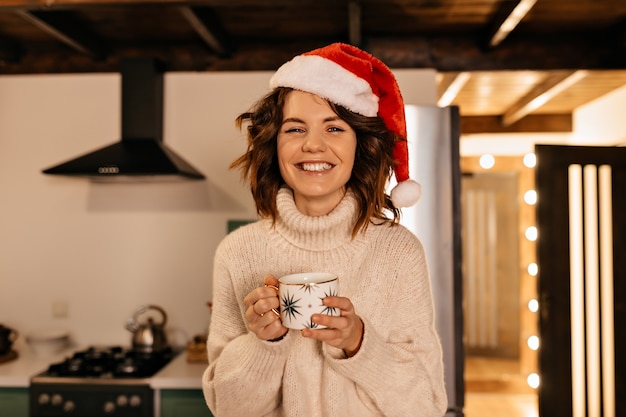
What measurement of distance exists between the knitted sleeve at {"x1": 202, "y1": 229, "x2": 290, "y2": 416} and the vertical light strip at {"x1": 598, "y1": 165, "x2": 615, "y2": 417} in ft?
8.75

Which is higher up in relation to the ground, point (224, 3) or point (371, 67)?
point (224, 3)

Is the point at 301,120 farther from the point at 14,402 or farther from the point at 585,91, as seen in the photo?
the point at 585,91

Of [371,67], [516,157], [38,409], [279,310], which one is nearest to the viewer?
[279,310]

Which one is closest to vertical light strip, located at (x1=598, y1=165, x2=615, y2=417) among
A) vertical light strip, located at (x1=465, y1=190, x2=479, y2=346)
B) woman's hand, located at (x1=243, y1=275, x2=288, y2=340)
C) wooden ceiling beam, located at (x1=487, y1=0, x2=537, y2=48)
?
wooden ceiling beam, located at (x1=487, y1=0, x2=537, y2=48)

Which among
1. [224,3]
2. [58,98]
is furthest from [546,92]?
[58,98]

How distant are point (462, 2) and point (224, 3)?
3.64ft

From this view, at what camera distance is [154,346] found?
2.61 m

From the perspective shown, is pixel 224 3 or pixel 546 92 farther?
pixel 546 92

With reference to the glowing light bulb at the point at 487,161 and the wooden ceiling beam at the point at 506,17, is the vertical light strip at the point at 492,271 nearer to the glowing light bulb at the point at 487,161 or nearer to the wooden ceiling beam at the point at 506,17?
the glowing light bulb at the point at 487,161

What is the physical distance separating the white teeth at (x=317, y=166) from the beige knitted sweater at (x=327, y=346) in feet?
0.34

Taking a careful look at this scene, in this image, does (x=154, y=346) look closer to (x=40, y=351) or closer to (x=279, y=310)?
(x=40, y=351)

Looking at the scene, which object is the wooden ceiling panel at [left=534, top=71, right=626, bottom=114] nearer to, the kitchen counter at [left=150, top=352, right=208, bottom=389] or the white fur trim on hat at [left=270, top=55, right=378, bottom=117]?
the white fur trim on hat at [left=270, top=55, right=378, bottom=117]

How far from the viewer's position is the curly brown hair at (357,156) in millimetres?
1020

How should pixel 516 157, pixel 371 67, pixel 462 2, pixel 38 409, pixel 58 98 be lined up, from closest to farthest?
pixel 371 67 < pixel 38 409 < pixel 462 2 < pixel 58 98 < pixel 516 157
